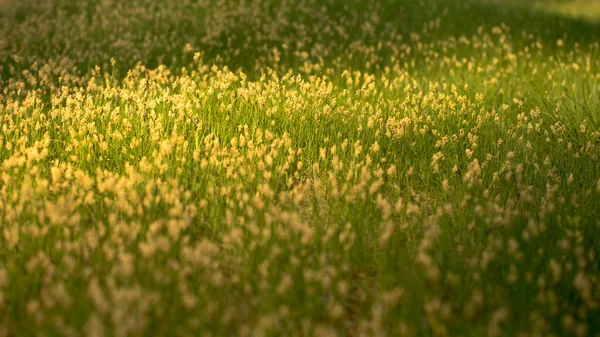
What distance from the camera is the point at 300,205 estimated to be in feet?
13.5

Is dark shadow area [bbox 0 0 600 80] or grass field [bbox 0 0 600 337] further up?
dark shadow area [bbox 0 0 600 80]

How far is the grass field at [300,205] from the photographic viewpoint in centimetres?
273

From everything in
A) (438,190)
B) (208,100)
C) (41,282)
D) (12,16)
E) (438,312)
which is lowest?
(41,282)

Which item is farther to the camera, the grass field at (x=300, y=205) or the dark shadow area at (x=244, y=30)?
the dark shadow area at (x=244, y=30)

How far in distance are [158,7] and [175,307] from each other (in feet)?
28.3

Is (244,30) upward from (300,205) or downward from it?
upward

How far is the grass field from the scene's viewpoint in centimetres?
273

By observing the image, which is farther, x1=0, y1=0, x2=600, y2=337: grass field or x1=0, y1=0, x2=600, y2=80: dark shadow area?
x1=0, y1=0, x2=600, y2=80: dark shadow area

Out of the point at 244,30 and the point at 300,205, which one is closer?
the point at 300,205

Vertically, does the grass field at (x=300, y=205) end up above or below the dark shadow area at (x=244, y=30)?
below

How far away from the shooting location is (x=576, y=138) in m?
5.10

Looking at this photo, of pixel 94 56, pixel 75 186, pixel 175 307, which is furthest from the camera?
pixel 94 56

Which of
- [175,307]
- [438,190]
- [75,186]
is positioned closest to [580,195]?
[438,190]

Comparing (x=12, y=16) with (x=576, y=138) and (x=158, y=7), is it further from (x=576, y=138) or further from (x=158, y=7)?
(x=576, y=138)
